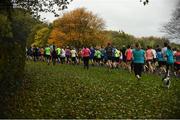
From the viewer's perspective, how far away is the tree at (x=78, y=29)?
311 feet

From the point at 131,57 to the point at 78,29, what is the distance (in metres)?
67.3

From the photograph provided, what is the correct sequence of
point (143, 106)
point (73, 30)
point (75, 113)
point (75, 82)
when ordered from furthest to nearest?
point (73, 30) < point (75, 82) < point (143, 106) < point (75, 113)

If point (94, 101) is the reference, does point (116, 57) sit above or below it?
above

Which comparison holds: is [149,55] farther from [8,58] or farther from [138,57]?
[8,58]

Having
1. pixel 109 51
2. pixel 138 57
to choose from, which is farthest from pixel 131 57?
pixel 138 57

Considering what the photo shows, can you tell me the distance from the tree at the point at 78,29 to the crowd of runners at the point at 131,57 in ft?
153

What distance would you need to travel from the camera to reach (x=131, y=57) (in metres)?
29.7

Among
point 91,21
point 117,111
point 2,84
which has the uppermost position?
point 91,21

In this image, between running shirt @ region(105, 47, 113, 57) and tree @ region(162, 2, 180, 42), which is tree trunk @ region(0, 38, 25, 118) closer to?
running shirt @ region(105, 47, 113, 57)

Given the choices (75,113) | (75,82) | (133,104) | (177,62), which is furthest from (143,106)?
(177,62)

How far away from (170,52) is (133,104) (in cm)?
744

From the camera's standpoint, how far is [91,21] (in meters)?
97.6

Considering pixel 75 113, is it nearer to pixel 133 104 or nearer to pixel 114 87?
pixel 133 104

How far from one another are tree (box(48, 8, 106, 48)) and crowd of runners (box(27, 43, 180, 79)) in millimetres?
46723
